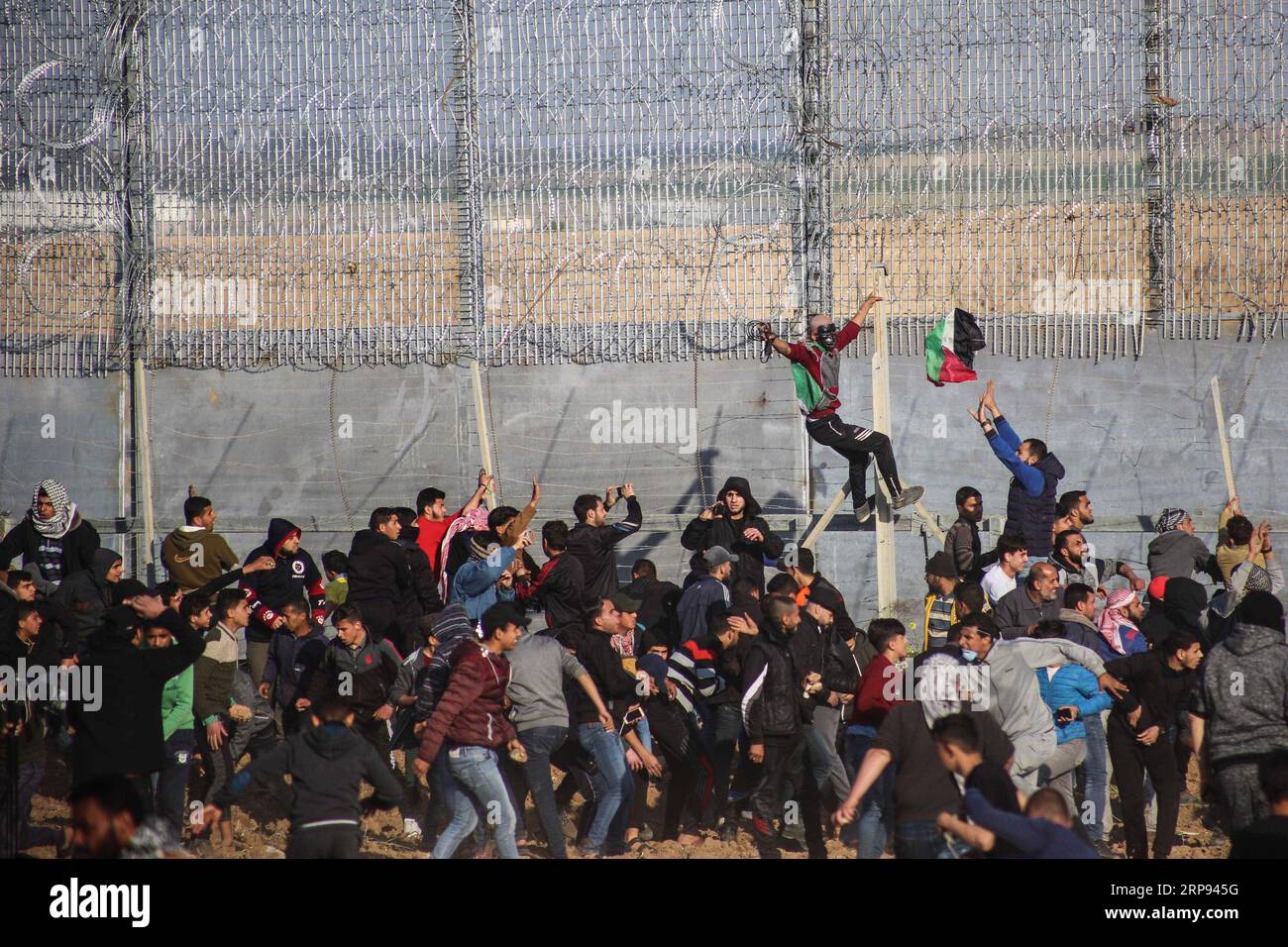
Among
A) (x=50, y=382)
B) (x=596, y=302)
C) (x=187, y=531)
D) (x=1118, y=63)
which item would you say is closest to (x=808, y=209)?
(x=596, y=302)

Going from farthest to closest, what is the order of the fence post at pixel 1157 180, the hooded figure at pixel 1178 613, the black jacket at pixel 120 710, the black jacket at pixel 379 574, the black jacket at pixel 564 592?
the fence post at pixel 1157 180, the black jacket at pixel 379 574, the black jacket at pixel 564 592, the hooded figure at pixel 1178 613, the black jacket at pixel 120 710

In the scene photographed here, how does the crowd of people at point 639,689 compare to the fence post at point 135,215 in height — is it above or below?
below

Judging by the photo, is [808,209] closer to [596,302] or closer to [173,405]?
[596,302]

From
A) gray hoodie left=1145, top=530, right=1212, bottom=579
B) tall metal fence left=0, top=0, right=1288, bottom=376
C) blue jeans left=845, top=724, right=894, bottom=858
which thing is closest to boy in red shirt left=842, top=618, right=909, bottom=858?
blue jeans left=845, top=724, right=894, bottom=858

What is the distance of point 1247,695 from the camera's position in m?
8.55

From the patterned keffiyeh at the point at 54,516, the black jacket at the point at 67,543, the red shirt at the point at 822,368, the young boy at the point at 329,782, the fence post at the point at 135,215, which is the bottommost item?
the young boy at the point at 329,782

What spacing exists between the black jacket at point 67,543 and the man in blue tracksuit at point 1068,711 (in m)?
7.94

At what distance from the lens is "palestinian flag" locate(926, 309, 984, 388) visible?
13.0m

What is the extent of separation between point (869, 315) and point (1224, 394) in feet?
10.9

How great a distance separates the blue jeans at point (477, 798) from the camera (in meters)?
9.20

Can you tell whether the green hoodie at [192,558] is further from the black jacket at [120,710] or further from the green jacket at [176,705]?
the black jacket at [120,710]

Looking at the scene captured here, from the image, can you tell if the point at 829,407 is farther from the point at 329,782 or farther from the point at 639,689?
the point at 329,782

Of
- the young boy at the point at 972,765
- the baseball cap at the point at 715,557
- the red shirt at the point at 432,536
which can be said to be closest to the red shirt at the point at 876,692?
the young boy at the point at 972,765

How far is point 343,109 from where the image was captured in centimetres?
1508
